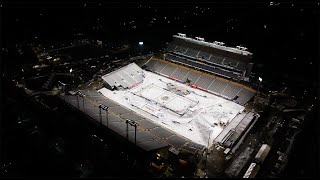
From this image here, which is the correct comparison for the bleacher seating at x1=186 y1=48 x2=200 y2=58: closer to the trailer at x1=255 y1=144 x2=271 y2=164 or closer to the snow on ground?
the snow on ground

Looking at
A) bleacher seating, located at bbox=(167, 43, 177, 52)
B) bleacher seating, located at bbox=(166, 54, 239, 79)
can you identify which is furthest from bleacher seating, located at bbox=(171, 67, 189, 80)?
bleacher seating, located at bbox=(167, 43, 177, 52)

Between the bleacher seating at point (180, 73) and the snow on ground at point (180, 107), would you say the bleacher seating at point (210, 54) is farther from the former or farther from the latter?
the snow on ground at point (180, 107)

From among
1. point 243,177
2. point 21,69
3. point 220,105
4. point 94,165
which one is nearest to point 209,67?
point 220,105

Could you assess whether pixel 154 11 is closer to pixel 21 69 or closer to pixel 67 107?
pixel 21 69

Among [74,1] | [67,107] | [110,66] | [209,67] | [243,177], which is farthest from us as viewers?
[74,1]

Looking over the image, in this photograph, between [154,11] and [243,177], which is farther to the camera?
[154,11]

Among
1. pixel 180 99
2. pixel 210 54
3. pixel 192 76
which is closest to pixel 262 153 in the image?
pixel 180 99

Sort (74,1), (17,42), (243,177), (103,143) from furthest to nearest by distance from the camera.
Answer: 1. (74,1)
2. (17,42)
3. (103,143)
4. (243,177)

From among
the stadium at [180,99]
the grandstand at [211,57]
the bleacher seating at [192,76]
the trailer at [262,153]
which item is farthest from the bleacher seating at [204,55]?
the trailer at [262,153]
